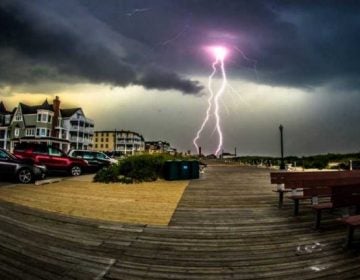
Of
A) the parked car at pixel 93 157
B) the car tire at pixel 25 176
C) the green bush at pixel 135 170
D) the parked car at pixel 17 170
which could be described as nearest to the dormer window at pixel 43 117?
the parked car at pixel 93 157

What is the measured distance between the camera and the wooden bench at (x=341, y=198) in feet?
20.3

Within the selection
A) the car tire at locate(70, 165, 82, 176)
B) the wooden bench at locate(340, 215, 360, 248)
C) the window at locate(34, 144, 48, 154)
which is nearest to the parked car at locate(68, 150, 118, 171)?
the car tire at locate(70, 165, 82, 176)

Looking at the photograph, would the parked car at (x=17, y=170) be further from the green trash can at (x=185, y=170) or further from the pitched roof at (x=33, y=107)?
the pitched roof at (x=33, y=107)

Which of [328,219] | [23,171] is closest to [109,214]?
[328,219]

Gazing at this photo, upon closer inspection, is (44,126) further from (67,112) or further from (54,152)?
(54,152)

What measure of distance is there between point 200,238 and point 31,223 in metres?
3.47

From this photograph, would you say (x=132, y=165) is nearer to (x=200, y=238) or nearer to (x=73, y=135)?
(x=200, y=238)

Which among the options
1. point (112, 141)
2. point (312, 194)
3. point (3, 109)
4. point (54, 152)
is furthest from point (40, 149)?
point (112, 141)

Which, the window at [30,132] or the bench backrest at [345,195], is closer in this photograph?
the bench backrest at [345,195]

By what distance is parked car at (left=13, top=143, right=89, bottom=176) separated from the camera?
59.2 ft

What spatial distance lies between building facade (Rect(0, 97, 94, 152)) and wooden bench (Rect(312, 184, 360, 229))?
5905 centimetres

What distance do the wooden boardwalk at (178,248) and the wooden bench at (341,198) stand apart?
410 millimetres

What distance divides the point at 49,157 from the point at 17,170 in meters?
5.20

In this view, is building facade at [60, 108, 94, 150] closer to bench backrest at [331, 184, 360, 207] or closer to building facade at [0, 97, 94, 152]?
building facade at [0, 97, 94, 152]
